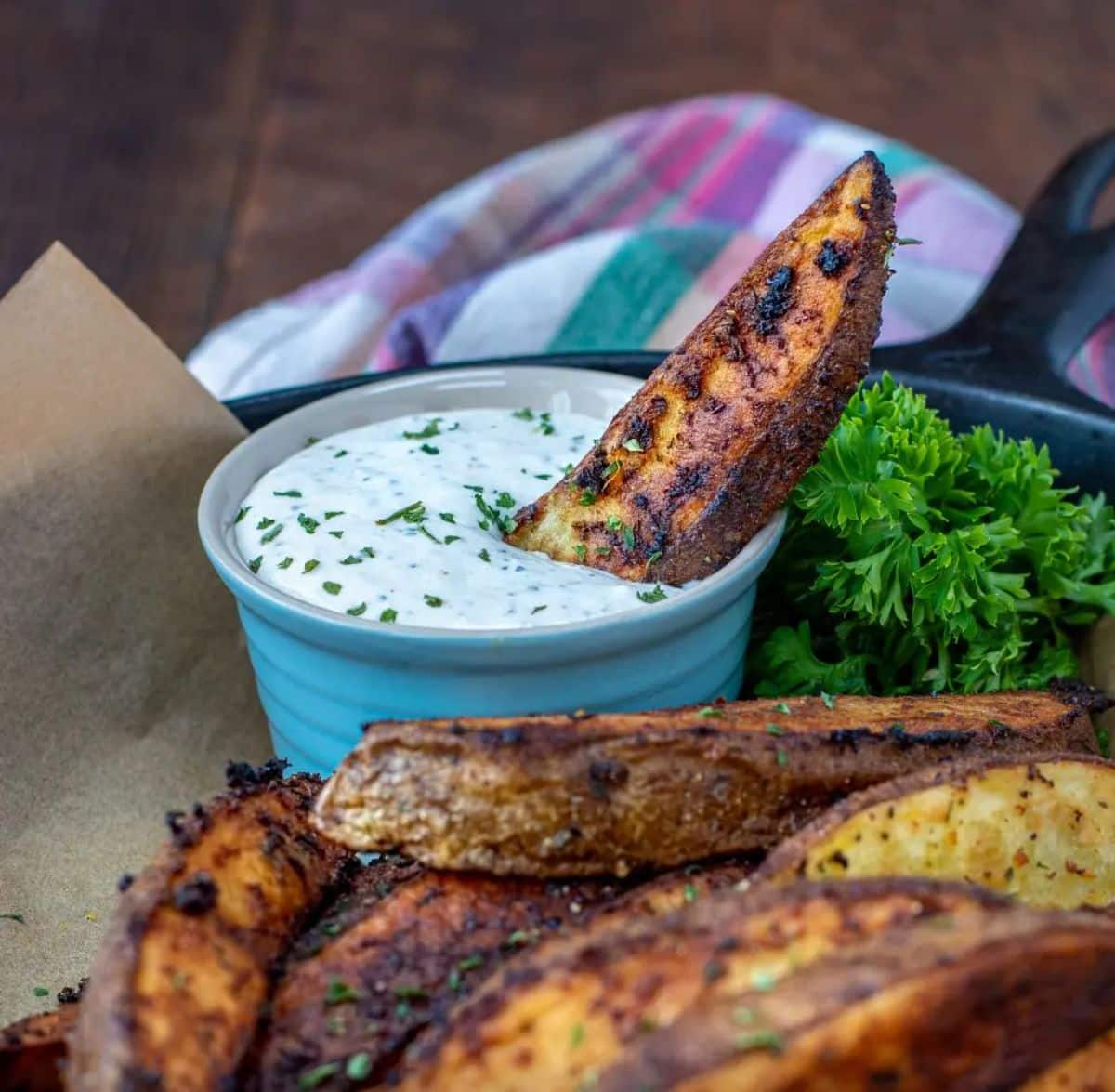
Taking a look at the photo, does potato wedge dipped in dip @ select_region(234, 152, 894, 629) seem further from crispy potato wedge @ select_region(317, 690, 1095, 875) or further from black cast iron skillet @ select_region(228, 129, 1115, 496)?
black cast iron skillet @ select_region(228, 129, 1115, 496)

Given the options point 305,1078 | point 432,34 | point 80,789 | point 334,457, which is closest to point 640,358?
point 334,457

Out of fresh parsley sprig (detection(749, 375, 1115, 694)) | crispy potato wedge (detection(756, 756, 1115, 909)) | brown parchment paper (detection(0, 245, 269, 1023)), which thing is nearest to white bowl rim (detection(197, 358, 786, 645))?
fresh parsley sprig (detection(749, 375, 1115, 694))

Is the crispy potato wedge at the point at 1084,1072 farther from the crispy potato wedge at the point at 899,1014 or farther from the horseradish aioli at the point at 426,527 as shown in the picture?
the horseradish aioli at the point at 426,527

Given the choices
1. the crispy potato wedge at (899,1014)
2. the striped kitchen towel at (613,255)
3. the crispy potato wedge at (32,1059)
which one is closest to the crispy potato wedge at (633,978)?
the crispy potato wedge at (899,1014)

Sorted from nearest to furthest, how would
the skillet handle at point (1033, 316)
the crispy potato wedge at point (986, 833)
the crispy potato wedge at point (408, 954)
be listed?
the crispy potato wedge at point (408, 954) → the crispy potato wedge at point (986, 833) → the skillet handle at point (1033, 316)

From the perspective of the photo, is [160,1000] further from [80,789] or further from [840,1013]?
[80,789]

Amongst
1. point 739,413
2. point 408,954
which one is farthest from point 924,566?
point 408,954
